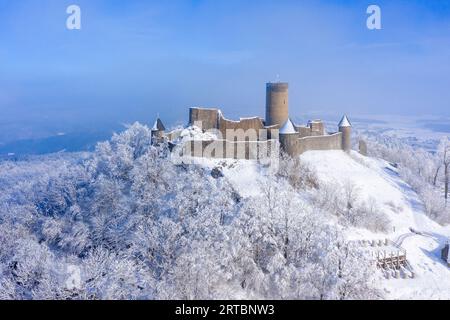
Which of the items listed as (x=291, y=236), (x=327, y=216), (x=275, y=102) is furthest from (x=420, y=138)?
(x=291, y=236)

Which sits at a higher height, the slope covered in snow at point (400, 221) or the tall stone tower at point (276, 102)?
the tall stone tower at point (276, 102)

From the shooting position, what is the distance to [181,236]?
67.6 ft

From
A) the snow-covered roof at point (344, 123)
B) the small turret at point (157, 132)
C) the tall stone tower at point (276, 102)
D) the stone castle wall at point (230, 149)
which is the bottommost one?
the stone castle wall at point (230, 149)

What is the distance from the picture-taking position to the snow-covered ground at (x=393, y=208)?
829 inches

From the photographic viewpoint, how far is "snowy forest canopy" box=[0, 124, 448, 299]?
674 inches

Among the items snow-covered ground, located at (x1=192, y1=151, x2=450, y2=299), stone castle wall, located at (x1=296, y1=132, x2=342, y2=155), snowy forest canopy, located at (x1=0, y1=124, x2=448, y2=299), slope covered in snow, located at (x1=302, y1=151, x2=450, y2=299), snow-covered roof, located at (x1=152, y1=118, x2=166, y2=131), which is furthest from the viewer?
stone castle wall, located at (x1=296, y1=132, x2=342, y2=155)

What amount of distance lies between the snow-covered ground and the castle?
751mm

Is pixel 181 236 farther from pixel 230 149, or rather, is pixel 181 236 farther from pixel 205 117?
pixel 205 117

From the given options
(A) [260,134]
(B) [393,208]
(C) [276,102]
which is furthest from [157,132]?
(B) [393,208]

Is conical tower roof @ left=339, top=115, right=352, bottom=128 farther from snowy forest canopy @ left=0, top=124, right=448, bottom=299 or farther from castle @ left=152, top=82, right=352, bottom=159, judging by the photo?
snowy forest canopy @ left=0, top=124, right=448, bottom=299

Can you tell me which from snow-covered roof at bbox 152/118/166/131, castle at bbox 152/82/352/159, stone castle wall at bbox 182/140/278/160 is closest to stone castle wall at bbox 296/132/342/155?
castle at bbox 152/82/352/159

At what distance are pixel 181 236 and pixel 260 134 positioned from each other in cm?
1296

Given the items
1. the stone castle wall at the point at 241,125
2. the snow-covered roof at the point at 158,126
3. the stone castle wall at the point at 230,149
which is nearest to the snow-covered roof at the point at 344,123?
the stone castle wall at the point at 241,125

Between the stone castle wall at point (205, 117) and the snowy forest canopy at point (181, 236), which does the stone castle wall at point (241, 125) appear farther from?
the snowy forest canopy at point (181, 236)
